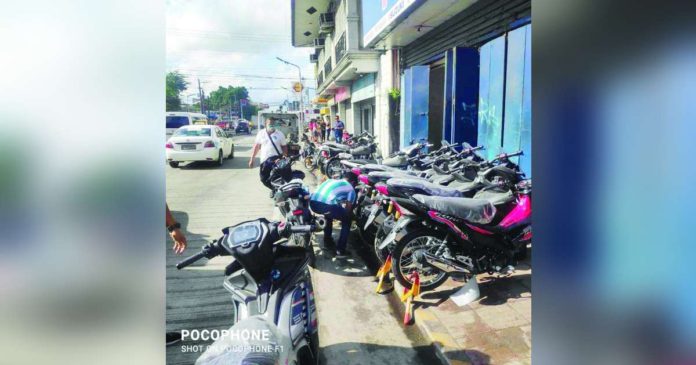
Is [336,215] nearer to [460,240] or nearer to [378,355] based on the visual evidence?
[460,240]

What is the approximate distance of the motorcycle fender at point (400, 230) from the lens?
288 centimetres

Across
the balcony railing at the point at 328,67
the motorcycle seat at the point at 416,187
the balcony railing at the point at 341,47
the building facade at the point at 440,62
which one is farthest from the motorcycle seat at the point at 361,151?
the balcony railing at the point at 328,67

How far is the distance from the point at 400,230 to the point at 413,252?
7.6 inches

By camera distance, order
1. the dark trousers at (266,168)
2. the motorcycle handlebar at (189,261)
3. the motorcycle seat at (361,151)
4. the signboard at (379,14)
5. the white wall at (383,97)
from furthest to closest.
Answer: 1. the white wall at (383,97)
2. the motorcycle seat at (361,151)
3. the signboard at (379,14)
4. the dark trousers at (266,168)
5. the motorcycle handlebar at (189,261)

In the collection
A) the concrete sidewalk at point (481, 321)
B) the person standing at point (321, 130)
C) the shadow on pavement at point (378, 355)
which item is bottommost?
the shadow on pavement at point (378, 355)

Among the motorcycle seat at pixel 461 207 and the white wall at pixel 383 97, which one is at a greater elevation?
the white wall at pixel 383 97

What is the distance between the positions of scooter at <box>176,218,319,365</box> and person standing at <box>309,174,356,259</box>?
1.63 m

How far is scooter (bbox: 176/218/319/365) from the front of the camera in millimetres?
1389

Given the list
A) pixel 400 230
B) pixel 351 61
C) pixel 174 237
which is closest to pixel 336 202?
pixel 400 230

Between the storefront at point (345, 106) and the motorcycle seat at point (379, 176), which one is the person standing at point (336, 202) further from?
the storefront at point (345, 106)

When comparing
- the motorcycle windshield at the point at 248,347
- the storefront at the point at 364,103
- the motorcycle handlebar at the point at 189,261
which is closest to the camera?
the motorcycle windshield at the point at 248,347

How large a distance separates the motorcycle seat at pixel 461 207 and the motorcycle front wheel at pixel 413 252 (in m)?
0.26

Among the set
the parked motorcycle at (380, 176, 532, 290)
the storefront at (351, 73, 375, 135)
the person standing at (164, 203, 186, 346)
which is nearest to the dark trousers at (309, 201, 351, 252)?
the parked motorcycle at (380, 176, 532, 290)
